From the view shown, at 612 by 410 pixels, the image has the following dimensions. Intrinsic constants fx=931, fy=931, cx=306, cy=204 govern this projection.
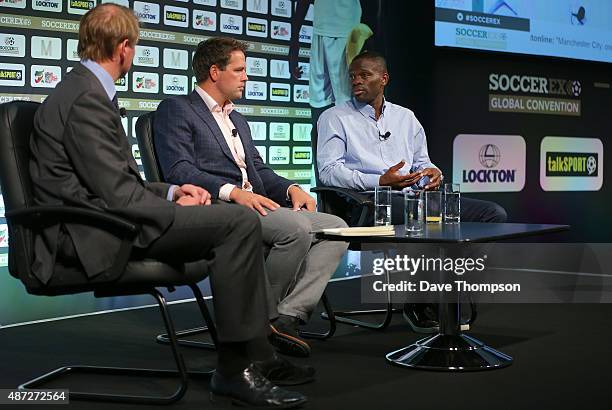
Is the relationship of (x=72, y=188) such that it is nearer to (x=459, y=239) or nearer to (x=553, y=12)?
(x=459, y=239)

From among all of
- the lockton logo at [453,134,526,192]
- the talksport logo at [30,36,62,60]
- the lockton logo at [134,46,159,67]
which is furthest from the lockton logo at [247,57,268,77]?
the lockton logo at [453,134,526,192]

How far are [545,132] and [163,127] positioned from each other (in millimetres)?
4364

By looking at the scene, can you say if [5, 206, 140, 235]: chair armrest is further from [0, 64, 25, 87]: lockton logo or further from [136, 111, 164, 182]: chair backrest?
[0, 64, 25, 87]: lockton logo

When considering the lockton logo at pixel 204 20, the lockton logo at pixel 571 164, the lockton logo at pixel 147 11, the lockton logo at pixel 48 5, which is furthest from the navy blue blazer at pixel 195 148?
the lockton logo at pixel 571 164

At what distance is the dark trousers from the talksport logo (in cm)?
199

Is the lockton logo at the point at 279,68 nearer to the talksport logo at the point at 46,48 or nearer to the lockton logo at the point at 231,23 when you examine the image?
the lockton logo at the point at 231,23

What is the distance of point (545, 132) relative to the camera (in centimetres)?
732

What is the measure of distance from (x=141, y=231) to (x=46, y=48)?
2.05m

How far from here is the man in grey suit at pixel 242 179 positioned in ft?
11.8

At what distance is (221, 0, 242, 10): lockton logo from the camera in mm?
5328

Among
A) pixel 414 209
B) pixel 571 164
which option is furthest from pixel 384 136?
pixel 571 164

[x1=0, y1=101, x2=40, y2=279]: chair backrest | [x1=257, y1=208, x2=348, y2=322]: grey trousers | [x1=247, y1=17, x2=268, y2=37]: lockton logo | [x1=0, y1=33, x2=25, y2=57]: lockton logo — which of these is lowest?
[x1=257, y1=208, x2=348, y2=322]: grey trousers

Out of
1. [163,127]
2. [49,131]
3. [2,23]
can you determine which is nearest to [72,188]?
[49,131]

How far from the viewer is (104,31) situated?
9.71 ft
